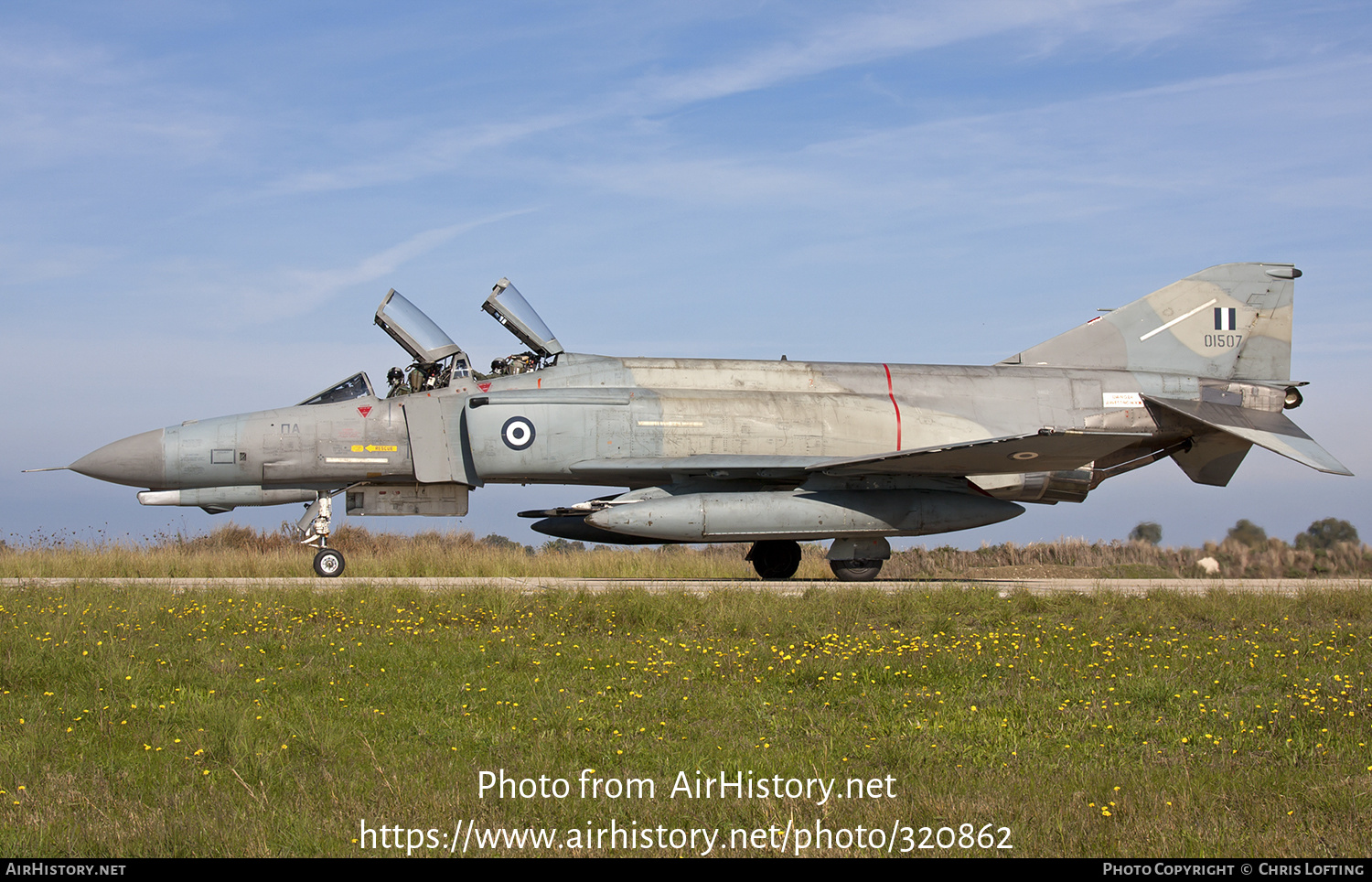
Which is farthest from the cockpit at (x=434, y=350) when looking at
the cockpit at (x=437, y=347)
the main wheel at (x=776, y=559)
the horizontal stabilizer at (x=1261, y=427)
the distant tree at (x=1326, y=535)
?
the distant tree at (x=1326, y=535)

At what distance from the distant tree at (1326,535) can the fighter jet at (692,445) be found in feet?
23.1

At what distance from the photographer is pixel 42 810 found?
5.18 meters

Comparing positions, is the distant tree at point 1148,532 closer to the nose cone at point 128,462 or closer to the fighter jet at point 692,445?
the fighter jet at point 692,445

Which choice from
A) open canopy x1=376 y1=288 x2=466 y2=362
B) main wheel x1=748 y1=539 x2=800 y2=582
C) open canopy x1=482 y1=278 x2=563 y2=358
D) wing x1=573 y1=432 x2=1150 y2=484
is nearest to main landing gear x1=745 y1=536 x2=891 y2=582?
wing x1=573 y1=432 x2=1150 y2=484

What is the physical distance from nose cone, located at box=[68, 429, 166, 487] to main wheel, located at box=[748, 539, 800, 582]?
28.7 ft

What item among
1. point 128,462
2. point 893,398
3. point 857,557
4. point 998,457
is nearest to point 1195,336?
point 893,398

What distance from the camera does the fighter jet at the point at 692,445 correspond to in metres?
14.7

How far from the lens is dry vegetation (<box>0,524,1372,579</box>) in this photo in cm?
1728

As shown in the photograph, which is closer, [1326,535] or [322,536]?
[322,536]

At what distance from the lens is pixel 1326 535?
2397 cm

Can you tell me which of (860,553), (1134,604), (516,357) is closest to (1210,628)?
(1134,604)

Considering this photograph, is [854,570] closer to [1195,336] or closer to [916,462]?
[916,462]

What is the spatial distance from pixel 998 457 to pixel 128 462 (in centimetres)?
1178

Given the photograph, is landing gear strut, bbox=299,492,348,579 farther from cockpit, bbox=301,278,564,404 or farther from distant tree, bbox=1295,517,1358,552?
distant tree, bbox=1295,517,1358,552
